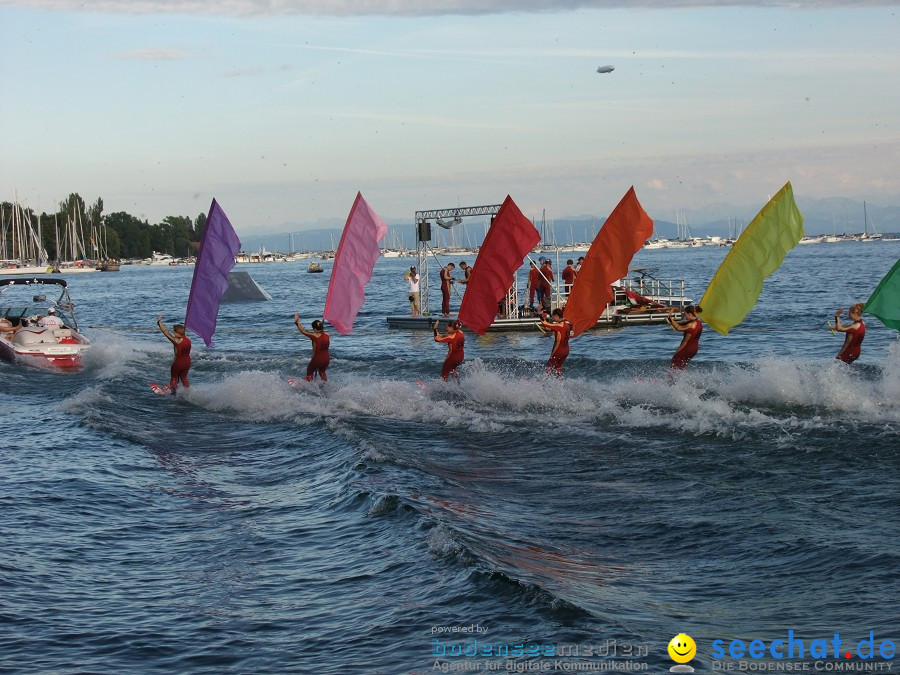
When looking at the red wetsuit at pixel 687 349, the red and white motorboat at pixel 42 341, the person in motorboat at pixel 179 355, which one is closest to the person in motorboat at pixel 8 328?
the red and white motorboat at pixel 42 341

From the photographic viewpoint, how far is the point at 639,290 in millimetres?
41219

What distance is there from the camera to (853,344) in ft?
66.7

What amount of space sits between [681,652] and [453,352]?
46.6ft

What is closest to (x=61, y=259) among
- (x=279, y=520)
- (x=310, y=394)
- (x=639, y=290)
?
(x=639, y=290)

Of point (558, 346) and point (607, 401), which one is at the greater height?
point (558, 346)

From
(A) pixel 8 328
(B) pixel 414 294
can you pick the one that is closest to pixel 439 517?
(A) pixel 8 328

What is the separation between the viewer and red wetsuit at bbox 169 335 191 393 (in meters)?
21.8

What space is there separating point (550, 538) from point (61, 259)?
155 meters

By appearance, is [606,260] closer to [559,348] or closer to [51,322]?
[559,348]

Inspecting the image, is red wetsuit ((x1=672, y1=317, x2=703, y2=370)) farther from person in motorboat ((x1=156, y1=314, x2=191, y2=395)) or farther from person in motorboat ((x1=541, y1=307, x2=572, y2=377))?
person in motorboat ((x1=156, y1=314, x2=191, y2=395))

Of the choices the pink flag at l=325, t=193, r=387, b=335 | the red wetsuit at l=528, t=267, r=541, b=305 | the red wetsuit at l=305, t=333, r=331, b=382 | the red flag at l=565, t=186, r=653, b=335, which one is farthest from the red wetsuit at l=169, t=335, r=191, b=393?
the red wetsuit at l=528, t=267, r=541, b=305

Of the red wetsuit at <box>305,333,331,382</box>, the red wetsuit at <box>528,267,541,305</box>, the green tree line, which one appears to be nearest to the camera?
the red wetsuit at <box>305,333,331,382</box>

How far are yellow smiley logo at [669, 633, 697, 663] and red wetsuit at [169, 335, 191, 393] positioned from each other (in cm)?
A: 1580

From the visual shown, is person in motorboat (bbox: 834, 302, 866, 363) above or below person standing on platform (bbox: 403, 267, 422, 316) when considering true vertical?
below
